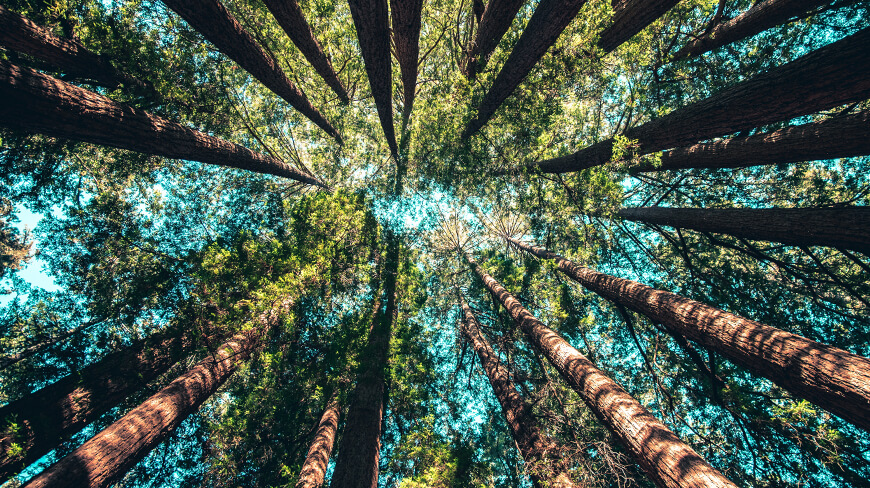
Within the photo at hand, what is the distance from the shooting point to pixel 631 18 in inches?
234

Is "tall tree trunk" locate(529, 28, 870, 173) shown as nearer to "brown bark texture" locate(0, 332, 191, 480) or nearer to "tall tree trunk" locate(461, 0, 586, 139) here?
"tall tree trunk" locate(461, 0, 586, 139)

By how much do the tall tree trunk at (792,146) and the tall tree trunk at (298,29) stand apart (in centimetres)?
967

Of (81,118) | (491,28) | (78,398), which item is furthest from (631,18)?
(78,398)

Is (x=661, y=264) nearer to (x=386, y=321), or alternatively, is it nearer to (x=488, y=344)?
(x=488, y=344)

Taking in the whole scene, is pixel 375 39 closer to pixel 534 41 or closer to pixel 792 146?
pixel 534 41

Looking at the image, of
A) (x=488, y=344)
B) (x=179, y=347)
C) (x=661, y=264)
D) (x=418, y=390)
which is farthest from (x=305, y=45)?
(x=661, y=264)

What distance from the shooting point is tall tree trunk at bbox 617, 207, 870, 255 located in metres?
4.19

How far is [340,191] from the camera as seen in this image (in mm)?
7566

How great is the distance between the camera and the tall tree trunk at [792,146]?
4.18m

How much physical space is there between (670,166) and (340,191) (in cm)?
889


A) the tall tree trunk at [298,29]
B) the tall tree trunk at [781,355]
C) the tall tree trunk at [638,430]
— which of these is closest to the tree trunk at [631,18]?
the tall tree trunk at [781,355]

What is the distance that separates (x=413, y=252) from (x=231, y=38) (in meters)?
7.19

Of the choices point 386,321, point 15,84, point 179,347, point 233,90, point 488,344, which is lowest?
point 488,344

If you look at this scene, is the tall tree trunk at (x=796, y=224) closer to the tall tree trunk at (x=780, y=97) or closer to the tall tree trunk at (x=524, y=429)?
the tall tree trunk at (x=780, y=97)
